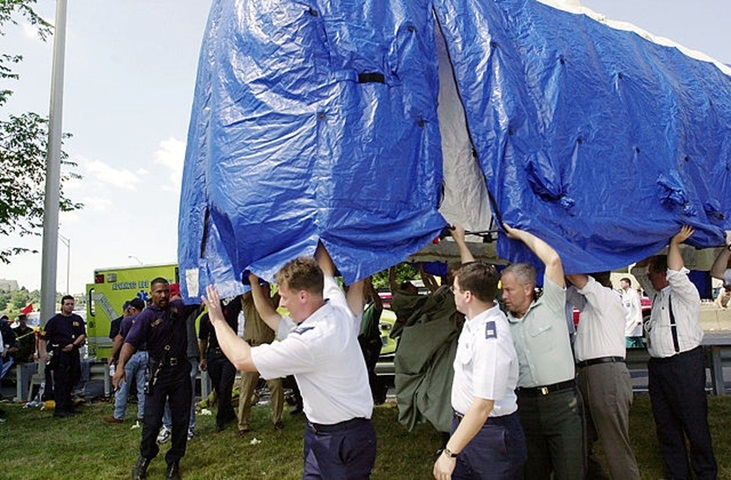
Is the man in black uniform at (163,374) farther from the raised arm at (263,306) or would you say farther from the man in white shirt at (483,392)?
the man in white shirt at (483,392)

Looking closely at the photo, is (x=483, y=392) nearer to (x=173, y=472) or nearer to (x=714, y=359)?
(x=173, y=472)

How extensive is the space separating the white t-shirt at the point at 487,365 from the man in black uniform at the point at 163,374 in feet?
11.3

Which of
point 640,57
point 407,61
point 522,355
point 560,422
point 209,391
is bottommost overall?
point 209,391

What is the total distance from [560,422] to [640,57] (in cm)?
349

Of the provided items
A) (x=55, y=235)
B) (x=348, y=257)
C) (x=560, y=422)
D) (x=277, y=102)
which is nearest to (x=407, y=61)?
(x=277, y=102)

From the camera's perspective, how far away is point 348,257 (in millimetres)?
3596

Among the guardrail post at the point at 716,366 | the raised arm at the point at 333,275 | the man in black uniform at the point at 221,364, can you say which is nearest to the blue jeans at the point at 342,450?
the raised arm at the point at 333,275

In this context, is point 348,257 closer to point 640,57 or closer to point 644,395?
point 640,57

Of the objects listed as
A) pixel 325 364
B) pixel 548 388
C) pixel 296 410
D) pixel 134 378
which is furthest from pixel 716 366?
pixel 134 378

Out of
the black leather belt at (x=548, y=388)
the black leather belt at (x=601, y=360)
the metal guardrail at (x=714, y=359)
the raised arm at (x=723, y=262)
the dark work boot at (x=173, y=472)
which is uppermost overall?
the raised arm at (x=723, y=262)

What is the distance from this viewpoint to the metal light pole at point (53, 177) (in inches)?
460

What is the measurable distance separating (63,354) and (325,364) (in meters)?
8.33

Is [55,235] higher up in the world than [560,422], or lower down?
higher up

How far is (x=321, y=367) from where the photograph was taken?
9.71 feet
